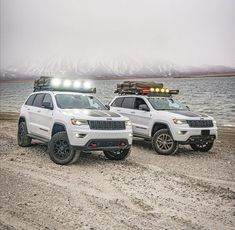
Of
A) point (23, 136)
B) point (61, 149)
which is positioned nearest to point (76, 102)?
point (61, 149)

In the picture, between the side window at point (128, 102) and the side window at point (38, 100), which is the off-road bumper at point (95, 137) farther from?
the side window at point (128, 102)

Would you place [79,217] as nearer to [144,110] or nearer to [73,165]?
[73,165]

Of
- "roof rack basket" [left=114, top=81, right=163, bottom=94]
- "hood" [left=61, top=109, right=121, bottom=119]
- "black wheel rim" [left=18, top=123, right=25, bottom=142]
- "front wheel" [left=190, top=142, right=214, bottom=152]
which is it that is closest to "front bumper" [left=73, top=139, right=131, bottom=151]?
"hood" [left=61, top=109, right=121, bottom=119]

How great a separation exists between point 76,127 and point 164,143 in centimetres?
344

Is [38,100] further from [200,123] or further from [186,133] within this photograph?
[200,123]

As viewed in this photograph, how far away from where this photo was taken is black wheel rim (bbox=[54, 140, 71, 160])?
8.12 metres

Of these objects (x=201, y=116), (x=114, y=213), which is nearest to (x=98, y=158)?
(x=201, y=116)

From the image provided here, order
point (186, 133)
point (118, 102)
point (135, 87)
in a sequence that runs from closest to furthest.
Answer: point (186, 133)
point (135, 87)
point (118, 102)

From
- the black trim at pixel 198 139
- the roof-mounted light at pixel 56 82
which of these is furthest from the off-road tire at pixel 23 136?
the black trim at pixel 198 139

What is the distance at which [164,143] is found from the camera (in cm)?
1015

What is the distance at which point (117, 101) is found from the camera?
492 inches


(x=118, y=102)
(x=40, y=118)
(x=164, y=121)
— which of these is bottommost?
(x=164, y=121)

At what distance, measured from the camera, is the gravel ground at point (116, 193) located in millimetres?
4711

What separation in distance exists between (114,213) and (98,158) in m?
4.31
